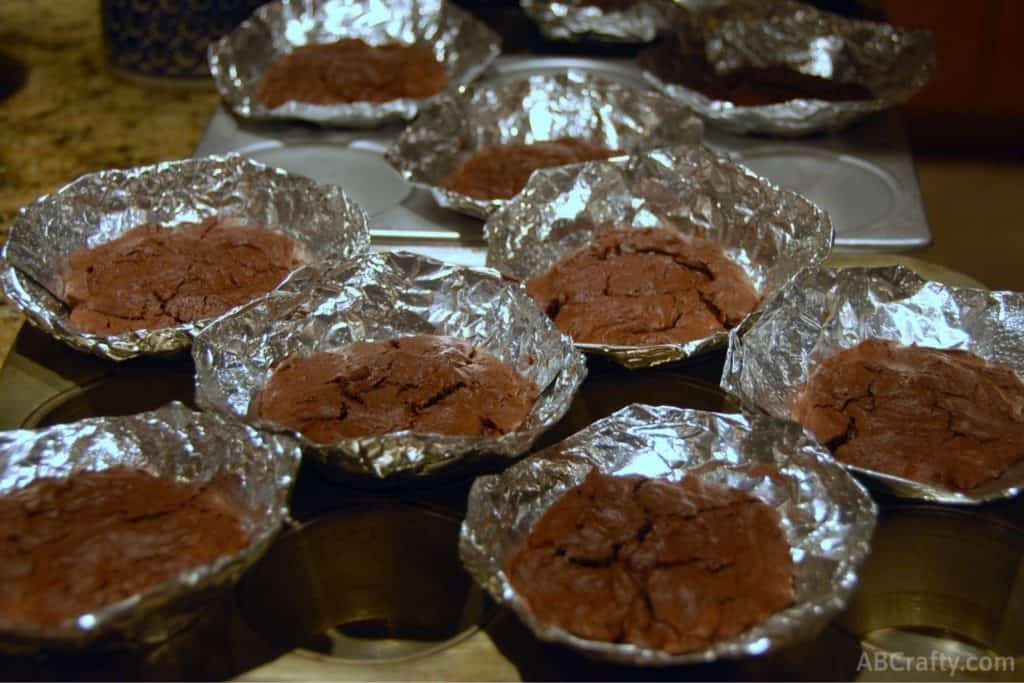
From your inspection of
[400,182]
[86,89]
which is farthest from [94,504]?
[86,89]

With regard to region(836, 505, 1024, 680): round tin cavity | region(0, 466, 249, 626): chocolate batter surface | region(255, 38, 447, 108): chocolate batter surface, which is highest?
region(255, 38, 447, 108): chocolate batter surface

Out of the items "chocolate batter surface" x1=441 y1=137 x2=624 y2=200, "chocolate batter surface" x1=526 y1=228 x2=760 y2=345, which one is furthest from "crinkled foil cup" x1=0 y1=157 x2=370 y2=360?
"chocolate batter surface" x1=526 y1=228 x2=760 y2=345

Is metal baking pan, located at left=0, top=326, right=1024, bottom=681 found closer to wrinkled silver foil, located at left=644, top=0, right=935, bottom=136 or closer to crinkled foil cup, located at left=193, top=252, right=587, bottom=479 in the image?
crinkled foil cup, located at left=193, top=252, right=587, bottom=479

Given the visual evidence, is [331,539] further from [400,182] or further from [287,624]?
[400,182]

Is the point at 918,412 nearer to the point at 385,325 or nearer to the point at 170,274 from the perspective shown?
the point at 385,325

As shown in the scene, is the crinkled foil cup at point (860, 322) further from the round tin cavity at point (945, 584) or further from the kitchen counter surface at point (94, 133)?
the kitchen counter surface at point (94, 133)

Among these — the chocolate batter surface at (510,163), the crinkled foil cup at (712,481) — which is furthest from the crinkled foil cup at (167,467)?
the chocolate batter surface at (510,163)
